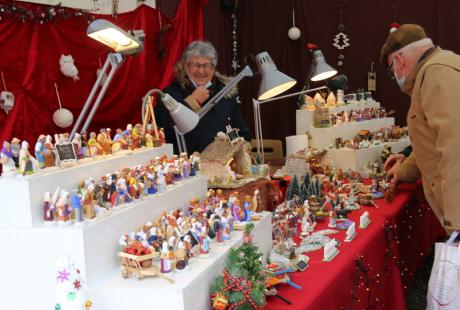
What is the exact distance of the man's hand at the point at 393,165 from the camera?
3350 millimetres

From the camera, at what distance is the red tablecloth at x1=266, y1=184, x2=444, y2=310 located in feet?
6.36

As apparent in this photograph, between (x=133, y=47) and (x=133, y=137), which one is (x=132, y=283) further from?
(x=133, y=47)

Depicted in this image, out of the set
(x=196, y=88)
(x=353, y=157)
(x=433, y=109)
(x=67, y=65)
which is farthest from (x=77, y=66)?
(x=433, y=109)

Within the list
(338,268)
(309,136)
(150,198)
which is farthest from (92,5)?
Result: (338,268)

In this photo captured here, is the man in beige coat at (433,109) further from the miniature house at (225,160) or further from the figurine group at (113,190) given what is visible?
the figurine group at (113,190)

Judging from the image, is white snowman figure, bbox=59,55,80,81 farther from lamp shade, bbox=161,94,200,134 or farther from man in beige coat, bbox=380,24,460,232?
man in beige coat, bbox=380,24,460,232

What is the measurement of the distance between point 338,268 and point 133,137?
103 centimetres

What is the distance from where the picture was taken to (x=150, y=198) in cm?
188

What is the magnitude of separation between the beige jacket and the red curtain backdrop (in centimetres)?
248

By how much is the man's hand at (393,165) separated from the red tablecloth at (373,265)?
0.14 metres

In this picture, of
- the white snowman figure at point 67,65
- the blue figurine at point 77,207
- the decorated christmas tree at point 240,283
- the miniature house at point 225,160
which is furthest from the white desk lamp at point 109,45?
the white snowman figure at point 67,65

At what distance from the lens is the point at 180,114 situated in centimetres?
221

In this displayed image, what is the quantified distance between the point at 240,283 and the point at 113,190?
539 millimetres

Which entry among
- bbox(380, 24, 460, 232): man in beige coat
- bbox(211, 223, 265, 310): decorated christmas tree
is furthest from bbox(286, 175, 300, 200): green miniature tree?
bbox(211, 223, 265, 310): decorated christmas tree
